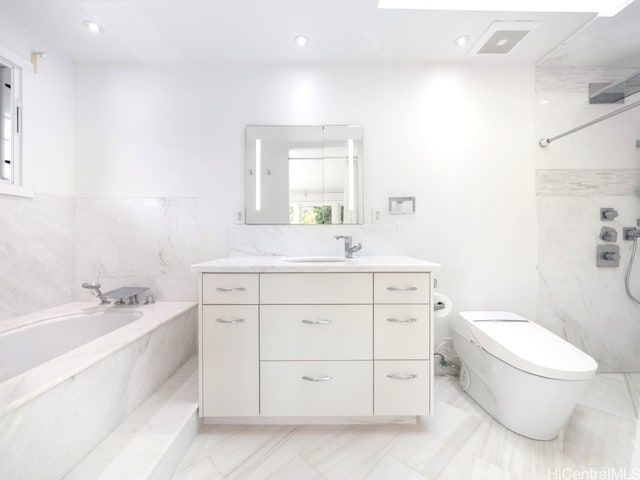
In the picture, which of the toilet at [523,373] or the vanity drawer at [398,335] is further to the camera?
the vanity drawer at [398,335]

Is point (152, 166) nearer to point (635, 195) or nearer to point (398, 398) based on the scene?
point (398, 398)

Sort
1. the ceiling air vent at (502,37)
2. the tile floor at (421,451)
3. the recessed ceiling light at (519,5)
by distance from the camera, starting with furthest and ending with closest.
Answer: the ceiling air vent at (502,37) → the recessed ceiling light at (519,5) → the tile floor at (421,451)

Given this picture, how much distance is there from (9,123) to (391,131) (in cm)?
241

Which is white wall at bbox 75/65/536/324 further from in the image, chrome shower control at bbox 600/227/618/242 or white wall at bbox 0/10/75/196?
chrome shower control at bbox 600/227/618/242

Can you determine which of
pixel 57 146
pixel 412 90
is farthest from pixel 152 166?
pixel 412 90

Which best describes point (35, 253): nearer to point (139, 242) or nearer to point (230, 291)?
point (139, 242)

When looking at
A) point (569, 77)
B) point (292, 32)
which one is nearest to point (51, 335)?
point (292, 32)

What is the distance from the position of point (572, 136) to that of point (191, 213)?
2801mm

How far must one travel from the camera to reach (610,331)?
5.97 ft

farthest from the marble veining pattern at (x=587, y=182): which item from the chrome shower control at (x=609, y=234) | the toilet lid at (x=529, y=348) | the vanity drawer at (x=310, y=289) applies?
the vanity drawer at (x=310, y=289)

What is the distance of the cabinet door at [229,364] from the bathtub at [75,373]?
351 mm

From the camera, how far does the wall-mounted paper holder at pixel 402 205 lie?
1861 mm

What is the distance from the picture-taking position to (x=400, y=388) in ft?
4.26

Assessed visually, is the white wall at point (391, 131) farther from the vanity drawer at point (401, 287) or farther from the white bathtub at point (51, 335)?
the white bathtub at point (51, 335)
